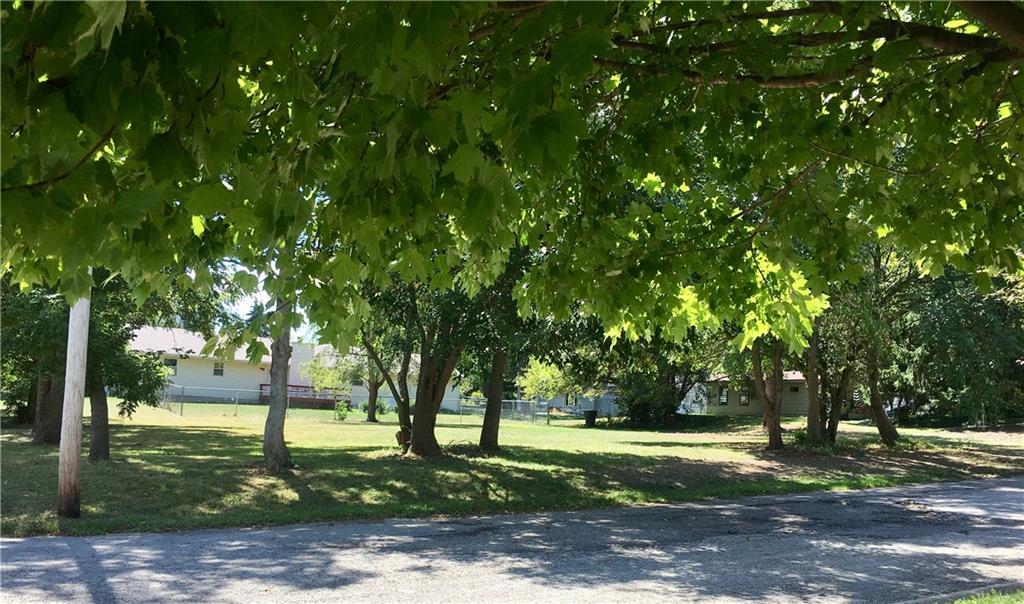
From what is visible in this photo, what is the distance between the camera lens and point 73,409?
10672mm

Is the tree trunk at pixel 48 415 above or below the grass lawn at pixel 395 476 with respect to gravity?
above

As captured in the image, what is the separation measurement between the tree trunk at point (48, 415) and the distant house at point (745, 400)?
3738 cm

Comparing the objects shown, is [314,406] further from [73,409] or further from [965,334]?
[73,409]

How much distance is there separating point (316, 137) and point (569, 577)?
6325 millimetres

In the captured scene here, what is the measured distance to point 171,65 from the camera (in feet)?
6.91

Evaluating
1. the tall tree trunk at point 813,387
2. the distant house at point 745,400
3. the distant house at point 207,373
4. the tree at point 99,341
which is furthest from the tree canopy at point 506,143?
the distant house at point 207,373

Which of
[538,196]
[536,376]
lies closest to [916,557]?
[538,196]

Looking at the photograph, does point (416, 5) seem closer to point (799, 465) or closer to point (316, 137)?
point (316, 137)

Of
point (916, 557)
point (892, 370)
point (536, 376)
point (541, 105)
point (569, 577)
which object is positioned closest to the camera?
point (541, 105)

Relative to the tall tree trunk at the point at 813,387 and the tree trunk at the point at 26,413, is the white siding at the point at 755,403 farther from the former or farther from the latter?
the tree trunk at the point at 26,413

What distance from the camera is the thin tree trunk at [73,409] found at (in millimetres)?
10555

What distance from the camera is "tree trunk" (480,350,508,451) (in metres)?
20.4

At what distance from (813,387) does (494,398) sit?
9.66 metres

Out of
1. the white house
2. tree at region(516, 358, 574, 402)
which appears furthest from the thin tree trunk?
the white house
